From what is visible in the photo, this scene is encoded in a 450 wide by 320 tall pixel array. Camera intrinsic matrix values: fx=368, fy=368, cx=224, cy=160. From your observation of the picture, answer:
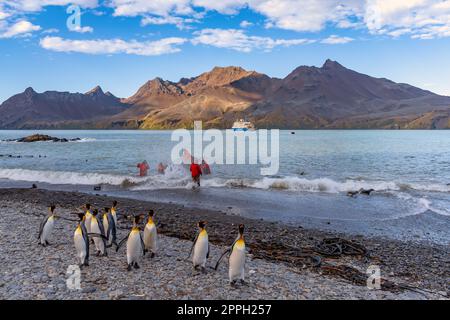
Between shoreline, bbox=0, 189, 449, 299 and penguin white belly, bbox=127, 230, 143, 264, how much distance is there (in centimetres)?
32

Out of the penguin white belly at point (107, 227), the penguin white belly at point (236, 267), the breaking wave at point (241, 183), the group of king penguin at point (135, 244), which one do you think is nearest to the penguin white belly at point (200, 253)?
the group of king penguin at point (135, 244)

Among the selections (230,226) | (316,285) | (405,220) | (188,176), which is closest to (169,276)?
(316,285)

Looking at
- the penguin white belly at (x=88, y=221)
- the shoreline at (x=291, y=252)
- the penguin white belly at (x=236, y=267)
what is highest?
the penguin white belly at (x=88, y=221)

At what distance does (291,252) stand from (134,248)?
14.5 feet

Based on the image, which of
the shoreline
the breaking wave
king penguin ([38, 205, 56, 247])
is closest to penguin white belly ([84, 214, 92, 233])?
the shoreline

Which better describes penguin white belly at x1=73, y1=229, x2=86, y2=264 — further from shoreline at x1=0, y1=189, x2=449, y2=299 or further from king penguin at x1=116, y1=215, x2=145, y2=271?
king penguin at x1=116, y1=215, x2=145, y2=271

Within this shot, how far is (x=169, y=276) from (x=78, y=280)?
1.80 meters

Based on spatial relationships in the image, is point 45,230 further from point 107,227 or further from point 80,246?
point 80,246

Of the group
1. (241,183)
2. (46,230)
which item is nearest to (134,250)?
(46,230)

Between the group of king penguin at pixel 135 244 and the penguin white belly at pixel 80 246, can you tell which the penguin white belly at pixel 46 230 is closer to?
the group of king penguin at pixel 135 244

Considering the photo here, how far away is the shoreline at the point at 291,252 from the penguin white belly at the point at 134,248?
319 mm

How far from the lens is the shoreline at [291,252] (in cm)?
799

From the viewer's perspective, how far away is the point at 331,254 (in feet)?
34.2
